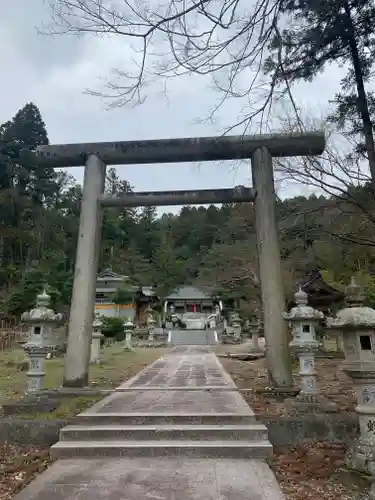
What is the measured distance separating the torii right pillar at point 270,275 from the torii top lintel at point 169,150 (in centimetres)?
23

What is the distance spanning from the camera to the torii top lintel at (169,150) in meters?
7.01

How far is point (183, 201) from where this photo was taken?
7.32 metres

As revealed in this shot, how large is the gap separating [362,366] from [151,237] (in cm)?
5448

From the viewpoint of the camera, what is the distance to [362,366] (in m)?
3.78

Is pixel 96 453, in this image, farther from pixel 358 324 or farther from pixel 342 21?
pixel 342 21

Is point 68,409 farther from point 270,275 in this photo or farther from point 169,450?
point 270,275

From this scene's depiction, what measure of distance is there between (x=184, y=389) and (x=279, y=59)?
5.61 metres

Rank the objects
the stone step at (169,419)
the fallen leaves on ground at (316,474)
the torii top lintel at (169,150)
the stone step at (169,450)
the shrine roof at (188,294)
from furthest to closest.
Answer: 1. the shrine roof at (188,294)
2. the torii top lintel at (169,150)
3. the stone step at (169,419)
4. the stone step at (169,450)
5. the fallen leaves on ground at (316,474)

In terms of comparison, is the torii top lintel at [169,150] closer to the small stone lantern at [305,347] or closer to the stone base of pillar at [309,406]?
the small stone lantern at [305,347]

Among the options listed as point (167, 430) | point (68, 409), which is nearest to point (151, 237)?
point (68, 409)

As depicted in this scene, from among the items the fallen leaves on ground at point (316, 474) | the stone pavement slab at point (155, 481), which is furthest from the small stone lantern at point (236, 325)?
the stone pavement slab at point (155, 481)

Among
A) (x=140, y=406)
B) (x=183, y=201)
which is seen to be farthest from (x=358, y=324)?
(x=183, y=201)

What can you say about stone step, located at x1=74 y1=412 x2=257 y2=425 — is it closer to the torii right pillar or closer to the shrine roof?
the torii right pillar

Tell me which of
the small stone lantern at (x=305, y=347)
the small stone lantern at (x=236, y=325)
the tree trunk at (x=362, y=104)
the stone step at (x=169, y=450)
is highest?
the tree trunk at (x=362, y=104)
